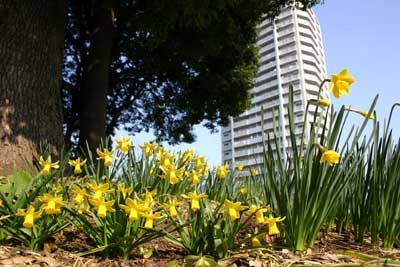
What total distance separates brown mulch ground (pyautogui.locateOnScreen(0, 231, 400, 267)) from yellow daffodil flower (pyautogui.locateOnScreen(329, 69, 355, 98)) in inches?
25.1

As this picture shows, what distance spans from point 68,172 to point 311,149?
9.15 ft

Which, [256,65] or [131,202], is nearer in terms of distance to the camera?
[131,202]

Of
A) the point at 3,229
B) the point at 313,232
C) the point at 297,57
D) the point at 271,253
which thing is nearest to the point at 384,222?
the point at 313,232

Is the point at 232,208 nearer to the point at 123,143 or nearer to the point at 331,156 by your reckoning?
the point at 331,156

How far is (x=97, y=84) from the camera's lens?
16.6ft

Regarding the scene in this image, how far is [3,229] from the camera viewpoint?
140 centimetres

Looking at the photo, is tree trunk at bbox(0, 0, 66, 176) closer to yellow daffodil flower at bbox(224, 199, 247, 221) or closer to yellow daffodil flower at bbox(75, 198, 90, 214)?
yellow daffodil flower at bbox(75, 198, 90, 214)

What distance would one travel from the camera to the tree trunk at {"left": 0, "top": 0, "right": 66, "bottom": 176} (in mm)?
3096

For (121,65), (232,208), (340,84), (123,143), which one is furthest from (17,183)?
(121,65)

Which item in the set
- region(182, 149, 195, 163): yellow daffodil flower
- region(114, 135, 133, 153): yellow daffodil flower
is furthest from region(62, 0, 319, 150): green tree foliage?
region(114, 135, 133, 153): yellow daffodil flower

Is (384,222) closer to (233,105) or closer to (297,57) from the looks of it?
(233,105)

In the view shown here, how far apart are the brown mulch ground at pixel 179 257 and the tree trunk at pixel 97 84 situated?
3144 millimetres

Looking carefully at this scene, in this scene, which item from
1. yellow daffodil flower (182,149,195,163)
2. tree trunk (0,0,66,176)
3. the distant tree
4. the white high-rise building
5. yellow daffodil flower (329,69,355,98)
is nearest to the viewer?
yellow daffodil flower (329,69,355,98)

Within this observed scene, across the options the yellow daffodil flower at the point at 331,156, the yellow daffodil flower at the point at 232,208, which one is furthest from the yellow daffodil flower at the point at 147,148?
the yellow daffodil flower at the point at 331,156
